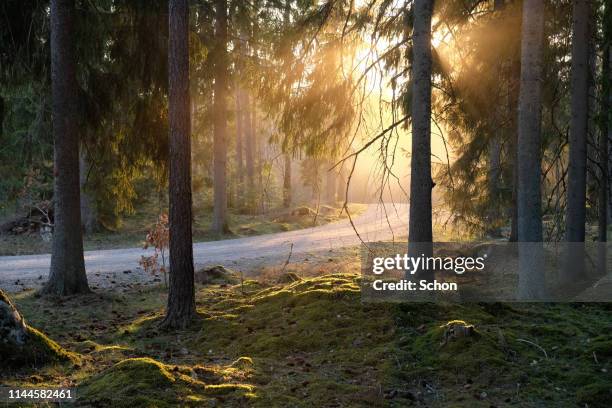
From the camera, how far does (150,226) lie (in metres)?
22.6

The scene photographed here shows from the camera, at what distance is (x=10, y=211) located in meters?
21.9

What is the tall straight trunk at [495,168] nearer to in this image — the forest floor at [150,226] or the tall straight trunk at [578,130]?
the tall straight trunk at [578,130]

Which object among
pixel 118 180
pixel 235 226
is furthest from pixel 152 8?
pixel 235 226

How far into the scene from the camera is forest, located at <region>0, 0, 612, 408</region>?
5.40m

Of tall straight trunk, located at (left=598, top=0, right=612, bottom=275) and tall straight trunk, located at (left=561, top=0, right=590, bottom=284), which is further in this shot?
tall straight trunk, located at (left=561, top=0, right=590, bottom=284)

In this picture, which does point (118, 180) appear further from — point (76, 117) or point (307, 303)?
point (307, 303)

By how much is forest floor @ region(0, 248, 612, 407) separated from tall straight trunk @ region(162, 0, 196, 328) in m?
1.17

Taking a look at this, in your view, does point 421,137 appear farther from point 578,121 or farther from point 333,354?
point 578,121

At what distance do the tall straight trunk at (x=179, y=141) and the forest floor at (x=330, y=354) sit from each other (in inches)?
46.1

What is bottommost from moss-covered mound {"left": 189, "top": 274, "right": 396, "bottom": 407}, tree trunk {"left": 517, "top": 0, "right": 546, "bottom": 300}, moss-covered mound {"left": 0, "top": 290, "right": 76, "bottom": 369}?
moss-covered mound {"left": 189, "top": 274, "right": 396, "bottom": 407}

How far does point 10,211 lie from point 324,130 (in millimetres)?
17624

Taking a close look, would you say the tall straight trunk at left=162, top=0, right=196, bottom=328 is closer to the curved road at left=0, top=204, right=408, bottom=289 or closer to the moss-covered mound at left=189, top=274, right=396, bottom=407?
the moss-covered mound at left=189, top=274, right=396, bottom=407

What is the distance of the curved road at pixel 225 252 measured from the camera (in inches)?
539

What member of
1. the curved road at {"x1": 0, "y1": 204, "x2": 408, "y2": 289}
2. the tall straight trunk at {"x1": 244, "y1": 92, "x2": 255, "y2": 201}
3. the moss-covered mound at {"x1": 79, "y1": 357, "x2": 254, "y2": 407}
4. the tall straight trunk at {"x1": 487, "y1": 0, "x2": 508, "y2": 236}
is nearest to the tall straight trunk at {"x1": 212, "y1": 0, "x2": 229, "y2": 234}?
the curved road at {"x1": 0, "y1": 204, "x2": 408, "y2": 289}
